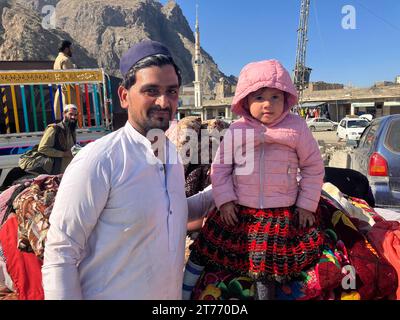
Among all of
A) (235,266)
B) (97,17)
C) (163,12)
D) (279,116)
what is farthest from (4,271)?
(163,12)

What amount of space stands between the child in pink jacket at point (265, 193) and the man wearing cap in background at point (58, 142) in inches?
151

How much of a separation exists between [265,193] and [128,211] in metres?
0.74

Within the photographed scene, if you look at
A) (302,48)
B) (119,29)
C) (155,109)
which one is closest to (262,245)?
(155,109)

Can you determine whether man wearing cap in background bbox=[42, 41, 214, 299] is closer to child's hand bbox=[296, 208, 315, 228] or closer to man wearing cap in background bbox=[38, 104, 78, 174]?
child's hand bbox=[296, 208, 315, 228]

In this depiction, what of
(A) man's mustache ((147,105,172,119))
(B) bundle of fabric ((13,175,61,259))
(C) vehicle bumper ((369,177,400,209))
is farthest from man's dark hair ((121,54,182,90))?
(C) vehicle bumper ((369,177,400,209))

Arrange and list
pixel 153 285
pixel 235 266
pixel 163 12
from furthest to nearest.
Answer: pixel 163 12
pixel 235 266
pixel 153 285

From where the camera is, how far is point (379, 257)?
174 centimetres

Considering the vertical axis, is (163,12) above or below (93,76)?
above

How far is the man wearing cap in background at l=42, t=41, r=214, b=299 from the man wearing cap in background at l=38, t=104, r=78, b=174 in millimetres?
3911

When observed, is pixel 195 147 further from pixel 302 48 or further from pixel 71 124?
pixel 302 48

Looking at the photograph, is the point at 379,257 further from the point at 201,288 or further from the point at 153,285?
the point at 153,285

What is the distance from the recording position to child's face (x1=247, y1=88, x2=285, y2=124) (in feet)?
5.81

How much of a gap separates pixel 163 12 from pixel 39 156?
170m

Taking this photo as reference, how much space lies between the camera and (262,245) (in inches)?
→ 63.5
